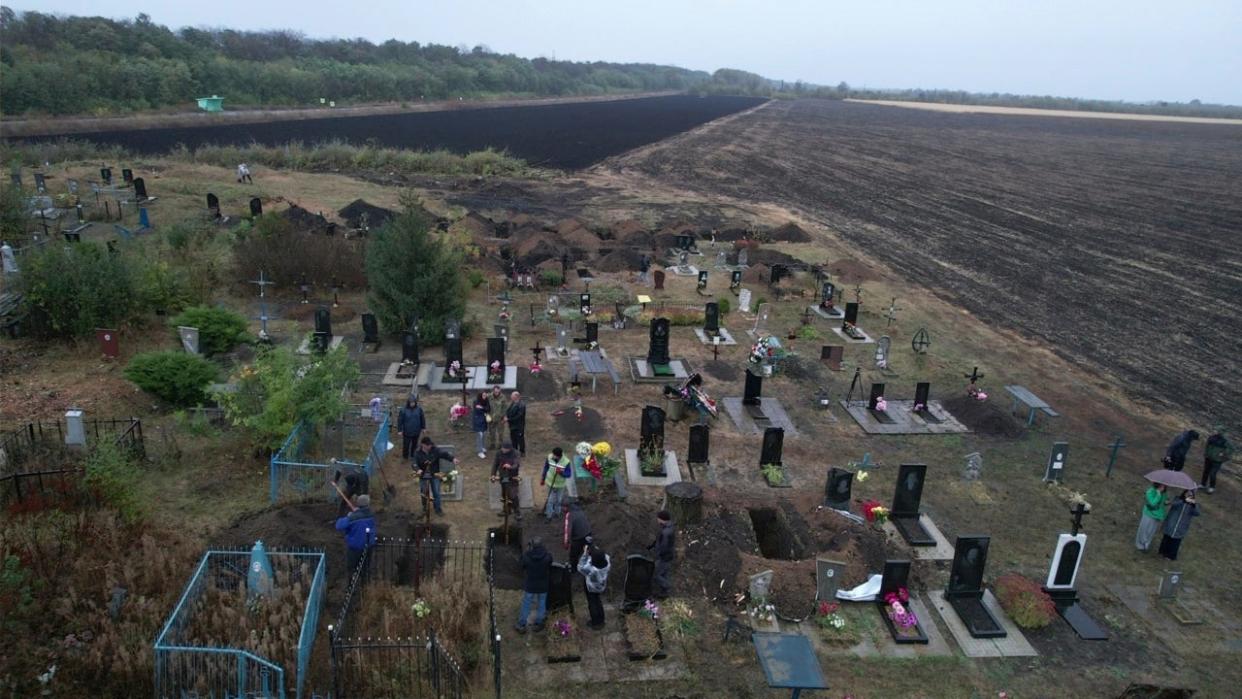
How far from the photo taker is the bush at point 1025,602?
1180 centimetres

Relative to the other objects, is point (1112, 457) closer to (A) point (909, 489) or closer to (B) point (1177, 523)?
(B) point (1177, 523)

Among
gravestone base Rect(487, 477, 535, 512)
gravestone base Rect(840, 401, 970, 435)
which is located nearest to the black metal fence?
gravestone base Rect(487, 477, 535, 512)

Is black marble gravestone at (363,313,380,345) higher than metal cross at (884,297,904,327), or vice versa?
metal cross at (884,297,904,327)

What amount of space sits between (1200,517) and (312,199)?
41378mm

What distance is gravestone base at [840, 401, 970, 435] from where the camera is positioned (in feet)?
60.6

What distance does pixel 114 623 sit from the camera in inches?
398

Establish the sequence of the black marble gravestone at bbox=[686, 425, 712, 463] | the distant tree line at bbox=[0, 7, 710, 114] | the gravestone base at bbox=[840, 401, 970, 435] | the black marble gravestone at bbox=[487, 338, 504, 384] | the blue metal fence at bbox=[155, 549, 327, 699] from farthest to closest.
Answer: the distant tree line at bbox=[0, 7, 710, 114], the black marble gravestone at bbox=[487, 338, 504, 384], the gravestone base at bbox=[840, 401, 970, 435], the black marble gravestone at bbox=[686, 425, 712, 463], the blue metal fence at bbox=[155, 549, 327, 699]

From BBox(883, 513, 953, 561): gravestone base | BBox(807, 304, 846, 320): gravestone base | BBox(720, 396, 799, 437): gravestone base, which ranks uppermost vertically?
BBox(807, 304, 846, 320): gravestone base

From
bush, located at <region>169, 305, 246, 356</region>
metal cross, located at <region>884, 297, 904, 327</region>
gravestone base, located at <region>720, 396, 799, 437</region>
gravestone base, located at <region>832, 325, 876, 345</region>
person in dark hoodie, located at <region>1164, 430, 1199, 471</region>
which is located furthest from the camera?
metal cross, located at <region>884, 297, 904, 327</region>

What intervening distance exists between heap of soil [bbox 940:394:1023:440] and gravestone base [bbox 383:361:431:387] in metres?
13.3

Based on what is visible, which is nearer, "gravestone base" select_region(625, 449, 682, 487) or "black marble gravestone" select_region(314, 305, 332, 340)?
"gravestone base" select_region(625, 449, 682, 487)

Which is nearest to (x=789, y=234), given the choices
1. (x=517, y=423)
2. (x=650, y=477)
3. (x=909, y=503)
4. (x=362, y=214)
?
(x=362, y=214)

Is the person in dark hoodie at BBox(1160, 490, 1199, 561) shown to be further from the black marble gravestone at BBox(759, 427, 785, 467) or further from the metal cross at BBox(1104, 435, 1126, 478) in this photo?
the black marble gravestone at BBox(759, 427, 785, 467)

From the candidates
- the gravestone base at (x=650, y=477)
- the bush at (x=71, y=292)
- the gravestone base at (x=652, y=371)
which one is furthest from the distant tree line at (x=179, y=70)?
the gravestone base at (x=650, y=477)
